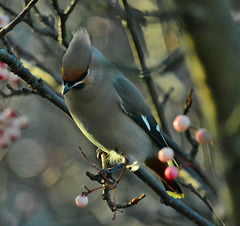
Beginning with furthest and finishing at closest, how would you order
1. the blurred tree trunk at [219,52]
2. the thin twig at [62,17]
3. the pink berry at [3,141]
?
the pink berry at [3,141]
the thin twig at [62,17]
the blurred tree trunk at [219,52]

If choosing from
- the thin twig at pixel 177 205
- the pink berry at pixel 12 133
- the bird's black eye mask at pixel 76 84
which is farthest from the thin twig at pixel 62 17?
the pink berry at pixel 12 133

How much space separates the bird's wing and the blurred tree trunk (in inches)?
38.3

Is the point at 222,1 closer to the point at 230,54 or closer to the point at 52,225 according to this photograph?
the point at 230,54

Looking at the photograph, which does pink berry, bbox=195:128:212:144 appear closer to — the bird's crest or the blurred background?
the blurred background

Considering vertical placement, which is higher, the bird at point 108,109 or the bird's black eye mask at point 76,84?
the bird's black eye mask at point 76,84

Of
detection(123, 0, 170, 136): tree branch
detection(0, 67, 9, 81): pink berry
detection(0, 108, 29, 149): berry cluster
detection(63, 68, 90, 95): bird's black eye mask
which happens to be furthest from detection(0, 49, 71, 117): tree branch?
detection(0, 108, 29, 149): berry cluster

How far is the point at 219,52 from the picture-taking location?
7.95ft

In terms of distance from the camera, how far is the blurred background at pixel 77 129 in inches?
127

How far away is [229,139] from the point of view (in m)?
2.32

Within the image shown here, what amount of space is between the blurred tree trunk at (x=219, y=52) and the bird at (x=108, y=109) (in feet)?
2.52

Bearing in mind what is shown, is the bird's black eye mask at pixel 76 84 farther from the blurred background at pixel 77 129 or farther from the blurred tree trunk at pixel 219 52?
the blurred tree trunk at pixel 219 52

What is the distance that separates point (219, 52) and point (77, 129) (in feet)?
9.64

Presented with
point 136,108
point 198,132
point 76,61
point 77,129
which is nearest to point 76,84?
point 76,61

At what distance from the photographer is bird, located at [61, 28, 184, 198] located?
2.86m
